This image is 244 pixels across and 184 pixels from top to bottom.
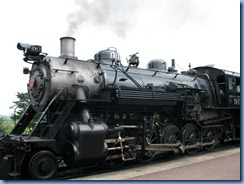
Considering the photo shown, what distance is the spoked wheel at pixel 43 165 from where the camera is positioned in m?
6.61

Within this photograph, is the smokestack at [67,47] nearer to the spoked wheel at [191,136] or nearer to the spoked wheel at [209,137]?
Result: the spoked wheel at [191,136]

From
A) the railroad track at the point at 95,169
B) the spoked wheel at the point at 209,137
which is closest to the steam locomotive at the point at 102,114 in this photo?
the spoked wheel at the point at 209,137

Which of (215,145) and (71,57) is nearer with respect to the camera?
(71,57)

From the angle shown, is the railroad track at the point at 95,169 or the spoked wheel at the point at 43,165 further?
the railroad track at the point at 95,169

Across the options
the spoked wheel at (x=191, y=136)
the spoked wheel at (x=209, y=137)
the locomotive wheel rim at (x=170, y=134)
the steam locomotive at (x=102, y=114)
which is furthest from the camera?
the spoked wheel at (x=209, y=137)

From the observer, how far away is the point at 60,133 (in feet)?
24.1

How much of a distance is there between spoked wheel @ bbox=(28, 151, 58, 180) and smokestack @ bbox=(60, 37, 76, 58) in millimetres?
3033

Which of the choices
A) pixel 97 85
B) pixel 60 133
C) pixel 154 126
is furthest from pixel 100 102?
pixel 154 126

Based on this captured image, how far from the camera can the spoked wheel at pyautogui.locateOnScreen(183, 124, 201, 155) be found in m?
10.4

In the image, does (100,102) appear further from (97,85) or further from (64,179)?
(64,179)

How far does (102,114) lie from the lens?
27.7 ft

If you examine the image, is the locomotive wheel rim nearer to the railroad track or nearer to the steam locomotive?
the steam locomotive

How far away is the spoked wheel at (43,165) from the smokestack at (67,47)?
3033 millimetres

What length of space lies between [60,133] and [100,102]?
148 centimetres
